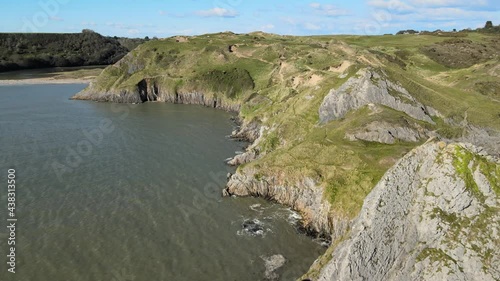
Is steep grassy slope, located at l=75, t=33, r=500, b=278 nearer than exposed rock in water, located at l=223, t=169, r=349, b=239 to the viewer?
No

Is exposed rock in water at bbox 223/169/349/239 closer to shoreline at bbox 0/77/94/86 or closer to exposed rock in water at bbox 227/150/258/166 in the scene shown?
exposed rock in water at bbox 227/150/258/166

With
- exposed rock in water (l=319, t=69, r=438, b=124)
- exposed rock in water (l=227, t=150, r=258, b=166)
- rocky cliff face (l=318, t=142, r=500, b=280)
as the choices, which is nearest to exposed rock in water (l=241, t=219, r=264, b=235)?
rocky cliff face (l=318, t=142, r=500, b=280)

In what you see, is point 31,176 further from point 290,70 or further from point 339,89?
point 290,70

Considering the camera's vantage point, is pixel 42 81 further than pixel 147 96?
Yes

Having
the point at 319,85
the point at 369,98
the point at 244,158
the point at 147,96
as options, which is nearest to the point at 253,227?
the point at 244,158

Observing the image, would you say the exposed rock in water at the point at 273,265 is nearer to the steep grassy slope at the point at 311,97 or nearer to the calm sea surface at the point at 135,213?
the calm sea surface at the point at 135,213

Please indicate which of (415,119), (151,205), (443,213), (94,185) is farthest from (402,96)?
(94,185)

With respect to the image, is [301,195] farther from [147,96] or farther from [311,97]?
[147,96]
